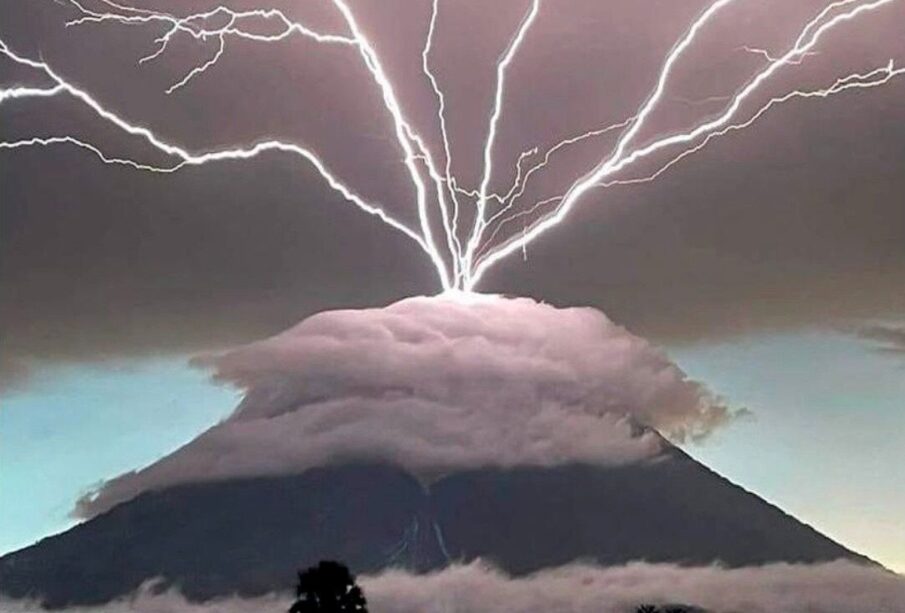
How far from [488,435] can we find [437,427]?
0.24 metres

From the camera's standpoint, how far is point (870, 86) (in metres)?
8.13

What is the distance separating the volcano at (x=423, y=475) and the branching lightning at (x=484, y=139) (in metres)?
0.38

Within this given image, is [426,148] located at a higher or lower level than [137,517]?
higher

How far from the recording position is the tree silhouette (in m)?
7.27

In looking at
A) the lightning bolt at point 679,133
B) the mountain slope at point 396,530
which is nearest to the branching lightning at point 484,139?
the lightning bolt at point 679,133

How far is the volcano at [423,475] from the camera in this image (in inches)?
303

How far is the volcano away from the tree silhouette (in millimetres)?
159

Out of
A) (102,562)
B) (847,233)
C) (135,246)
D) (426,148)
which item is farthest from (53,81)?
(847,233)

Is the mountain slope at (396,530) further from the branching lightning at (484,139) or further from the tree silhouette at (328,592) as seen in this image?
Answer: the branching lightning at (484,139)

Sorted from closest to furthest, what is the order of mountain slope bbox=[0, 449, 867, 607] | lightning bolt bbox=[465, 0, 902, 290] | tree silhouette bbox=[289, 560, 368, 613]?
tree silhouette bbox=[289, 560, 368, 613] < mountain slope bbox=[0, 449, 867, 607] < lightning bolt bbox=[465, 0, 902, 290]

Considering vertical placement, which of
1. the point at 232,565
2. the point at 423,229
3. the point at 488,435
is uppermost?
the point at 423,229

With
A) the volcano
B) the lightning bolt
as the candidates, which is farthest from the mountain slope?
the lightning bolt

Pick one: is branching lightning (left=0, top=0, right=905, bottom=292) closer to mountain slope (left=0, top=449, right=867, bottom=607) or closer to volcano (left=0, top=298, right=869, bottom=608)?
volcano (left=0, top=298, right=869, bottom=608)

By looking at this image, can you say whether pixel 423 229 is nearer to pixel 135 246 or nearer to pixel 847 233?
pixel 135 246
